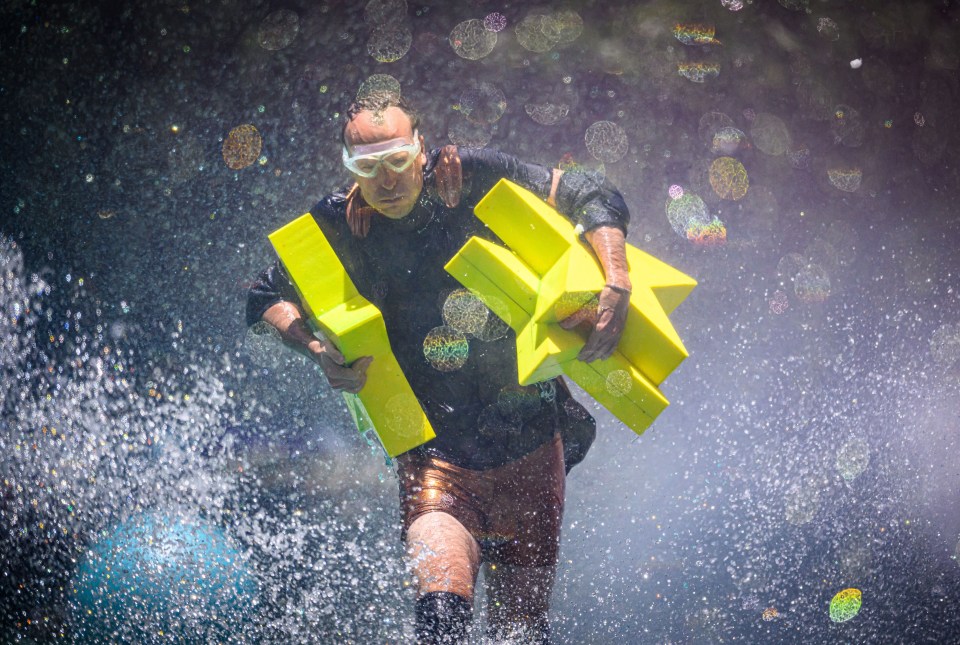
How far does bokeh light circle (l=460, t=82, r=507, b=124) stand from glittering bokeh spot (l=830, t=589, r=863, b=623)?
2.56m

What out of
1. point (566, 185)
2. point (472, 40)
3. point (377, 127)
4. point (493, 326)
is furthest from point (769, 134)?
point (377, 127)

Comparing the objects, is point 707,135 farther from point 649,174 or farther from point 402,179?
point 402,179

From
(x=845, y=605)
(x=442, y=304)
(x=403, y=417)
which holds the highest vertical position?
(x=442, y=304)

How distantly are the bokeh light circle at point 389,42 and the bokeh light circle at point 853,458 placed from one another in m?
2.68

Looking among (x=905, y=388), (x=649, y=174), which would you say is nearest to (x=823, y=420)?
(x=905, y=388)

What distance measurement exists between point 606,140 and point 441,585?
2.70 metres

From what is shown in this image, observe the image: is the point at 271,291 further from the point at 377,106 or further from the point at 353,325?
the point at 377,106

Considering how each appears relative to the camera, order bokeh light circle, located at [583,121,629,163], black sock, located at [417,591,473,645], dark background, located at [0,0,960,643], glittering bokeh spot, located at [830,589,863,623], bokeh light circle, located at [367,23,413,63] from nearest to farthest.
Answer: black sock, located at [417,591,473,645], glittering bokeh spot, located at [830,589,863,623], dark background, located at [0,0,960,643], bokeh light circle, located at [367,23,413,63], bokeh light circle, located at [583,121,629,163]

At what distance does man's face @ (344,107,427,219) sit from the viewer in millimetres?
2213

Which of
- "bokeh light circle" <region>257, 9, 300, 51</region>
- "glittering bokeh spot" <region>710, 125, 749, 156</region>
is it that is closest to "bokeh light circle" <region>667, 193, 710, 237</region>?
"glittering bokeh spot" <region>710, 125, 749, 156</region>

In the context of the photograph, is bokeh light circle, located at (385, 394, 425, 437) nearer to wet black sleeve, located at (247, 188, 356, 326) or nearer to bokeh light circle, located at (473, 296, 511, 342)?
bokeh light circle, located at (473, 296, 511, 342)

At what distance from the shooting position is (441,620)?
210 cm

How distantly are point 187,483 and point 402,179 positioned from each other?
2168mm

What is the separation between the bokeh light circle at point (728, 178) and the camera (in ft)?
13.9
